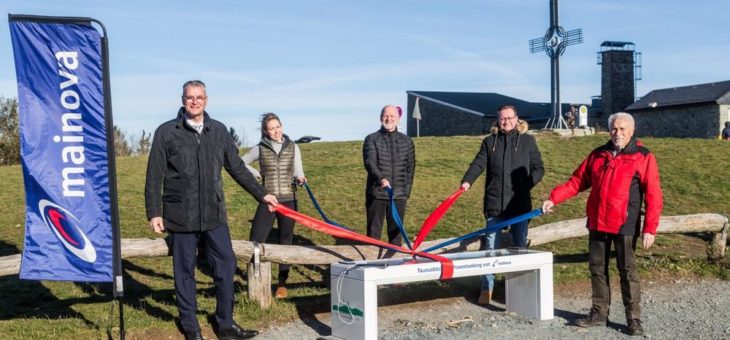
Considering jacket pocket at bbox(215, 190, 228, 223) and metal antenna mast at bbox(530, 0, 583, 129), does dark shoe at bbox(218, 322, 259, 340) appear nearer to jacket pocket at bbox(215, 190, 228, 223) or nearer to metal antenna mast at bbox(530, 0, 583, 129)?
jacket pocket at bbox(215, 190, 228, 223)

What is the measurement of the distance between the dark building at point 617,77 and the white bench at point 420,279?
128 ft

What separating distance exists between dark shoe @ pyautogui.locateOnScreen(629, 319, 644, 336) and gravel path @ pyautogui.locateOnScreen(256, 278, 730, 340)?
0.18ft

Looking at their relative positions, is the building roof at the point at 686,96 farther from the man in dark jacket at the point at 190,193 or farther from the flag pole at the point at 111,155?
Result: the flag pole at the point at 111,155

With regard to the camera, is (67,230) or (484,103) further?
(484,103)

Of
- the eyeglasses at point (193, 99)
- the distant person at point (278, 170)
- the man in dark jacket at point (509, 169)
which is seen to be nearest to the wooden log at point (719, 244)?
the man in dark jacket at point (509, 169)

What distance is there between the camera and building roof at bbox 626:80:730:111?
121 ft

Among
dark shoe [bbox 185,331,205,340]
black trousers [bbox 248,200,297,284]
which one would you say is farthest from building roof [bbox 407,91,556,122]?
dark shoe [bbox 185,331,205,340]

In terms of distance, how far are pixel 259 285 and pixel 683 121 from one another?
36062mm

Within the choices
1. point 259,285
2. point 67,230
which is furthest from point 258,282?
point 67,230

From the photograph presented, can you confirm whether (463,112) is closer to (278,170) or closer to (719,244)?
(719,244)

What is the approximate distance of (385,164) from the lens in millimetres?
8016

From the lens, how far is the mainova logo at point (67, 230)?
5770mm

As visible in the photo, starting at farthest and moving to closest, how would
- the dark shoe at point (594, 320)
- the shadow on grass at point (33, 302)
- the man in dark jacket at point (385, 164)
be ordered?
the man in dark jacket at point (385, 164) → the shadow on grass at point (33, 302) → the dark shoe at point (594, 320)

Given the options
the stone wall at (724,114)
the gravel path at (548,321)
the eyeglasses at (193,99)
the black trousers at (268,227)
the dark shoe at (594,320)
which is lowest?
the gravel path at (548,321)
